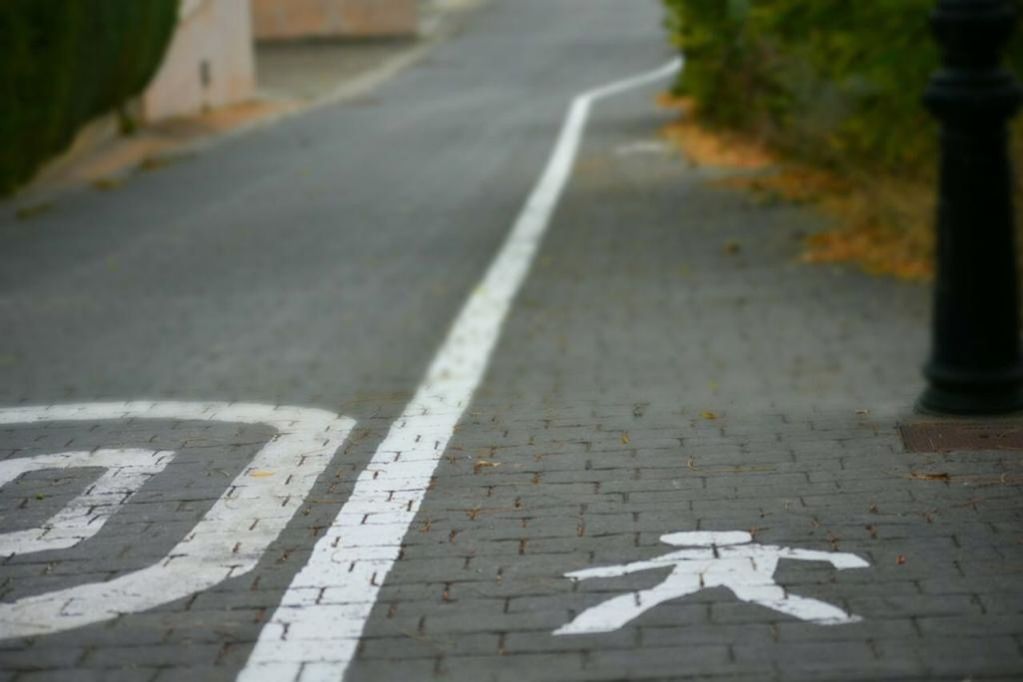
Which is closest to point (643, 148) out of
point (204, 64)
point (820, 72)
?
point (820, 72)

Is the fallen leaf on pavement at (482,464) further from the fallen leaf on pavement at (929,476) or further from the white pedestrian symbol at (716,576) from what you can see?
the fallen leaf on pavement at (929,476)

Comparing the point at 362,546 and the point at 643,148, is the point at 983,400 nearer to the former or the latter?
the point at 362,546


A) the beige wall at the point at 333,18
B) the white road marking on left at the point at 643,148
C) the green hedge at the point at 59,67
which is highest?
the green hedge at the point at 59,67

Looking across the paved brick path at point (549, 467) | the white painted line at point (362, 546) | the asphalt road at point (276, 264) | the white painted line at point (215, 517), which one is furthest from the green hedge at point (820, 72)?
the white painted line at point (215, 517)

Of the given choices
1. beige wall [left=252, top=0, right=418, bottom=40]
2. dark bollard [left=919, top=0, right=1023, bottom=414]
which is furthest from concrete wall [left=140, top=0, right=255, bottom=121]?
dark bollard [left=919, top=0, right=1023, bottom=414]

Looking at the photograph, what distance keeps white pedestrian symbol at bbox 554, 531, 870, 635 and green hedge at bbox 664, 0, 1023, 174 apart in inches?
291

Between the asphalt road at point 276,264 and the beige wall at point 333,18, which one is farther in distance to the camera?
the beige wall at point 333,18

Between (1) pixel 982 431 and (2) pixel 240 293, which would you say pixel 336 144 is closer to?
(2) pixel 240 293

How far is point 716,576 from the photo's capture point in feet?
16.9

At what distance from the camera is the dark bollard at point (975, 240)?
22.9ft

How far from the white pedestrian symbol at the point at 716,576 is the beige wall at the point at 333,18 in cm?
4698

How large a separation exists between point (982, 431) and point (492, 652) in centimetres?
289

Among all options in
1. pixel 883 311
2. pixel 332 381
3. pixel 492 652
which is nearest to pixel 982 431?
pixel 492 652

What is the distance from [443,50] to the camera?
4781 cm
